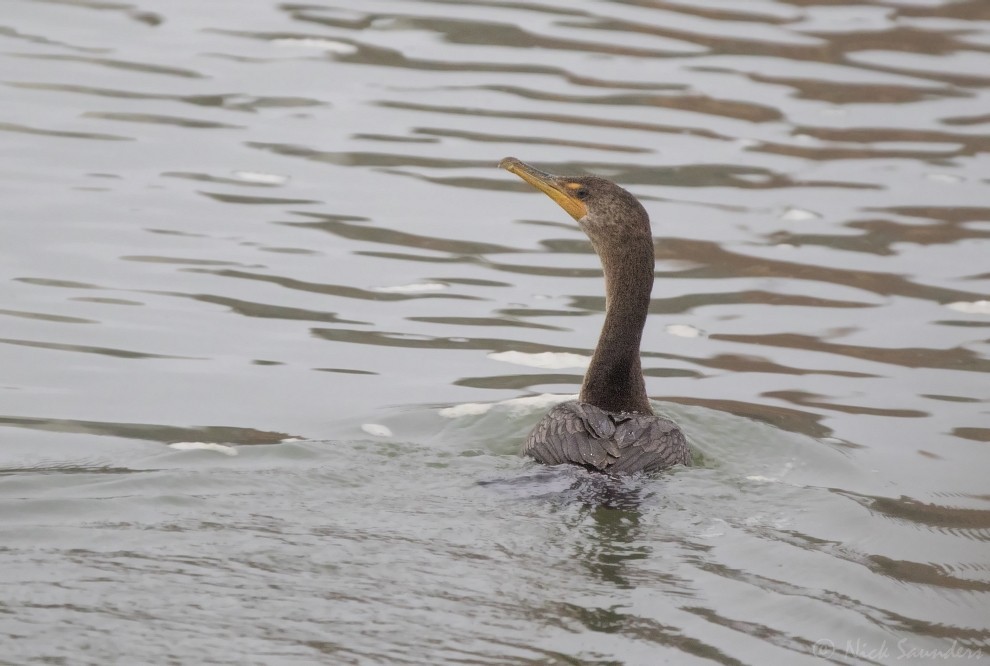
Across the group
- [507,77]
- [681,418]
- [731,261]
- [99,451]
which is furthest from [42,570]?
[507,77]

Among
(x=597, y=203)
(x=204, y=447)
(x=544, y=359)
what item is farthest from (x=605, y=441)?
(x=544, y=359)

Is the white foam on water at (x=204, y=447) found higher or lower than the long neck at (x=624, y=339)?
lower

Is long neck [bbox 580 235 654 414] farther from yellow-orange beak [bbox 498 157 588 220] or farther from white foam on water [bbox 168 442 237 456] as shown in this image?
white foam on water [bbox 168 442 237 456]

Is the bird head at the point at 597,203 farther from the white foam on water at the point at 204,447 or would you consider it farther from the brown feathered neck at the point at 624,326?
the white foam on water at the point at 204,447

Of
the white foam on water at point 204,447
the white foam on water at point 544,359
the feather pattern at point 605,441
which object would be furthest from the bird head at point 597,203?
the white foam on water at point 204,447

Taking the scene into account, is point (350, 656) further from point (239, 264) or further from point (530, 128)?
point (530, 128)

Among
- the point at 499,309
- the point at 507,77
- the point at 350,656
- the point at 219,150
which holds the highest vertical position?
the point at 507,77

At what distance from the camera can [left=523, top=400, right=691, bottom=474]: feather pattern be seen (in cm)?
675

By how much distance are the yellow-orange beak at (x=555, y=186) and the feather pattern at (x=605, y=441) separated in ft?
3.75

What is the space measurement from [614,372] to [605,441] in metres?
0.72

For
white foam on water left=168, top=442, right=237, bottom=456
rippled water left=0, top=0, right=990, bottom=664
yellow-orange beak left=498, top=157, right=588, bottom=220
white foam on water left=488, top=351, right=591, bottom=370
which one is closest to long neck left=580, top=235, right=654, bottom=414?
yellow-orange beak left=498, top=157, right=588, bottom=220

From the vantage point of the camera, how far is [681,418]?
7973mm

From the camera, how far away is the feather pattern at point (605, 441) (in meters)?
6.75

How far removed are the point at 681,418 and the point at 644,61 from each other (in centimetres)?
708
